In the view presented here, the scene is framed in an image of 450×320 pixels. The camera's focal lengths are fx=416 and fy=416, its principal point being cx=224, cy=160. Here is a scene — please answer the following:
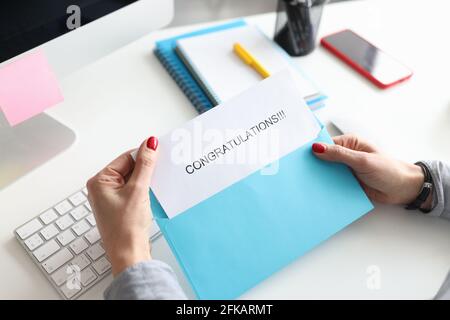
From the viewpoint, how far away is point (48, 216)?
590 mm

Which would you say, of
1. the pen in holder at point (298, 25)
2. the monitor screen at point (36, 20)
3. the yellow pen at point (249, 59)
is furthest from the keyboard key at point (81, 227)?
the pen in holder at point (298, 25)

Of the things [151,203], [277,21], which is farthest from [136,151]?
[277,21]

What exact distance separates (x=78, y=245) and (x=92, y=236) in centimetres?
2

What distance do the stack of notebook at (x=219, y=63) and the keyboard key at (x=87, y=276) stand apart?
34 cm

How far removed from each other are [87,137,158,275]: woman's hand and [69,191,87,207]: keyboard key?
0.07 m

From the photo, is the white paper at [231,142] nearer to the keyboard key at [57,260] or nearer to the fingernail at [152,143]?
the fingernail at [152,143]

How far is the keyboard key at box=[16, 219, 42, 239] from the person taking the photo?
0.57m

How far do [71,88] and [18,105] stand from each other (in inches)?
7.8

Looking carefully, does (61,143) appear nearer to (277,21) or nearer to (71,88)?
(71,88)

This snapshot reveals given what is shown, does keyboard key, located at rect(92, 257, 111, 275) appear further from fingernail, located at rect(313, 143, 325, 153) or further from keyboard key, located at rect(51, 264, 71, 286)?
fingernail, located at rect(313, 143, 325, 153)

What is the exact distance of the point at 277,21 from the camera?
869 mm

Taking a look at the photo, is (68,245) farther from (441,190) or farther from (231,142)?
(441,190)

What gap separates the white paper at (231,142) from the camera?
0.54m

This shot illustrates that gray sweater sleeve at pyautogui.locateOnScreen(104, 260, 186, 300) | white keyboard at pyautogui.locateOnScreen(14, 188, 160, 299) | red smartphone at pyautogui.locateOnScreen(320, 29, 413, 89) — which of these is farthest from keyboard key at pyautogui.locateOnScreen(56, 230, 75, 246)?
red smartphone at pyautogui.locateOnScreen(320, 29, 413, 89)
